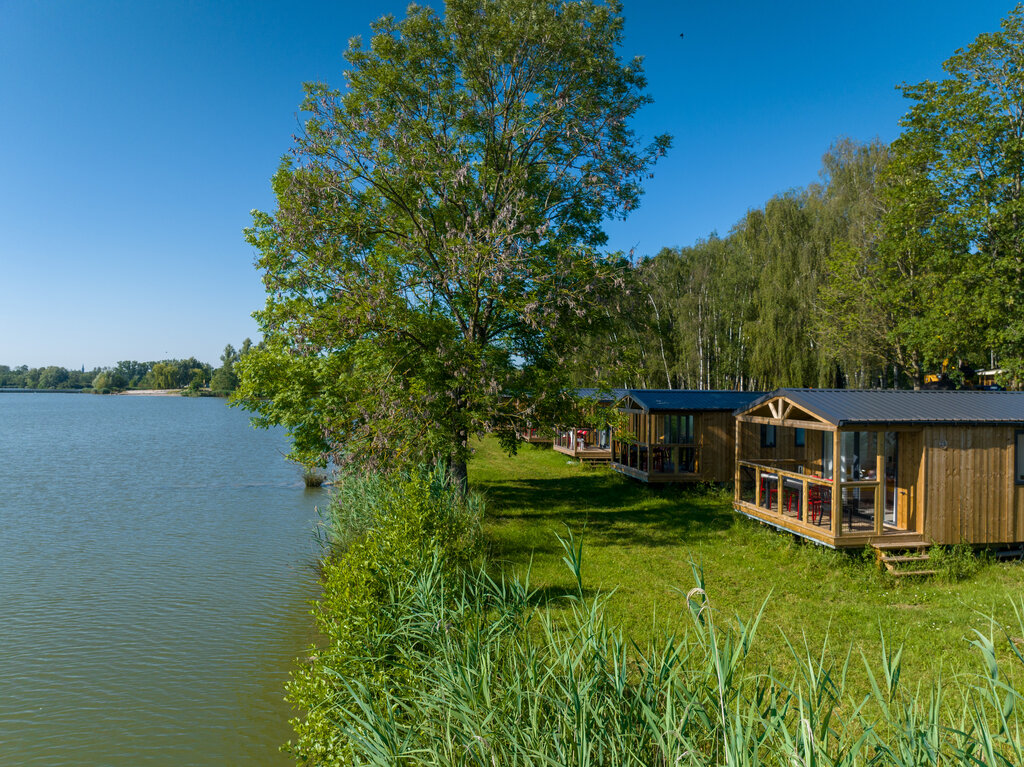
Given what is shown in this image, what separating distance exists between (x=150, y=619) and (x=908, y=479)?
12770mm

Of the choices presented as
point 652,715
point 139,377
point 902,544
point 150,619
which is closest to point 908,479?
point 902,544

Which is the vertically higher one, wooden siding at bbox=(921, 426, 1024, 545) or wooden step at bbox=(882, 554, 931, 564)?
wooden siding at bbox=(921, 426, 1024, 545)

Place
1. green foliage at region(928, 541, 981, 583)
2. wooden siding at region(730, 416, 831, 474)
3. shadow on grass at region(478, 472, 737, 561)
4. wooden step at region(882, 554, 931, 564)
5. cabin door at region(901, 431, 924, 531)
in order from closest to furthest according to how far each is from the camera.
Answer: green foliage at region(928, 541, 981, 583), wooden step at region(882, 554, 931, 564), cabin door at region(901, 431, 924, 531), shadow on grass at region(478, 472, 737, 561), wooden siding at region(730, 416, 831, 474)

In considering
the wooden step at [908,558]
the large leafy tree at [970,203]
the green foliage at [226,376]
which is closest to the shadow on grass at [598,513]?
the wooden step at [908,558]

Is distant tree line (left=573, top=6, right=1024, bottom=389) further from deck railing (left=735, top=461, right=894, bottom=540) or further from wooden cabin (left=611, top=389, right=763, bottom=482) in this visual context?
deck railing (left=735, top=461, right=894, bottom=540)

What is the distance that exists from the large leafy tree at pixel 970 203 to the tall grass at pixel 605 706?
18.6m

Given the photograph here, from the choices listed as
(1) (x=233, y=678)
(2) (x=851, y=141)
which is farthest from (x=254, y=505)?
(2) (x=851, y=141)

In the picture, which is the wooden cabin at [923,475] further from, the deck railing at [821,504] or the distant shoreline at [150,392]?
the distant shoreline at [150,392]

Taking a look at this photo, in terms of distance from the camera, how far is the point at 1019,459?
11039 mm

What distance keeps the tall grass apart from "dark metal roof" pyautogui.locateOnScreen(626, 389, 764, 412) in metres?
12.3

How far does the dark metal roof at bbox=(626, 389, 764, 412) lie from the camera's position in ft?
58.8

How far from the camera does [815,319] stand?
28.7 m

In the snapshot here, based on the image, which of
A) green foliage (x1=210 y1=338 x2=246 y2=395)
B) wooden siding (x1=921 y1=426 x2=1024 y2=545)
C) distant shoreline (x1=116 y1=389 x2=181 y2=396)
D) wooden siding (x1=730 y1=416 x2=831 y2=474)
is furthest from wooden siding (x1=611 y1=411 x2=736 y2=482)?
distant shoreline (x1=116 y1=389 x2=181 y2=396)

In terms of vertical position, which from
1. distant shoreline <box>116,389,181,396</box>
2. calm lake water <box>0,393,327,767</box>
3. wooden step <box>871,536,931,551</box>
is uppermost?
distant shoreline <box>116,389,181,396</box>
